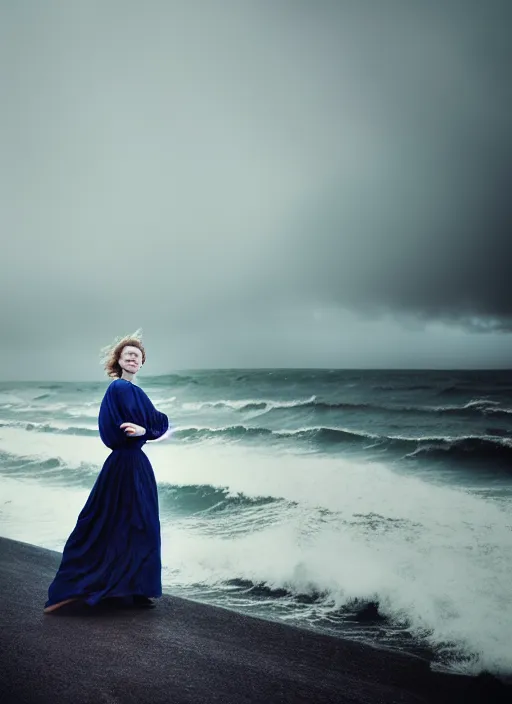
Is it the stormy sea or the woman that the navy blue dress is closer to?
the woman

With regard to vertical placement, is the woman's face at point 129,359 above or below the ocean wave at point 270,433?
above

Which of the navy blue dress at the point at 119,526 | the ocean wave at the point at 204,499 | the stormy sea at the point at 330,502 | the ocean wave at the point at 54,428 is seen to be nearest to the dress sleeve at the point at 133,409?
the navy blue dress at the point at 119,526

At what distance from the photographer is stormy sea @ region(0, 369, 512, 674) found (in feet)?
12.3

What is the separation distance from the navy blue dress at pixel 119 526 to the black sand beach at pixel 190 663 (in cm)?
17

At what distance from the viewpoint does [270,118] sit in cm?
879

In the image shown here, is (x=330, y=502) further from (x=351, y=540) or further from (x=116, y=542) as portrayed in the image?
(x=116, y=542)

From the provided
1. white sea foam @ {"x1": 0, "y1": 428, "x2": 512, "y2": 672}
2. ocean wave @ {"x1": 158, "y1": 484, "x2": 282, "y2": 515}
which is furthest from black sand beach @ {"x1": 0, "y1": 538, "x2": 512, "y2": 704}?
ocean wave @ {"x1": 158, "y1": 484, "x2": 282, "y2": 515}

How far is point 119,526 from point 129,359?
3.46ft

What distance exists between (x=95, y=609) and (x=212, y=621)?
713 millimetres

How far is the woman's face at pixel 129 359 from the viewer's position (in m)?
3.23

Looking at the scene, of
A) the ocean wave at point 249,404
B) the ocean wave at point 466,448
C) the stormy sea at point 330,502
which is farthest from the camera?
the ocean wave at point 249,404

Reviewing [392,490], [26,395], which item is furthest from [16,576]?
→ [26,395]

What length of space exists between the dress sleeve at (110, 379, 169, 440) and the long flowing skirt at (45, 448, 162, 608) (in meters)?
0.18

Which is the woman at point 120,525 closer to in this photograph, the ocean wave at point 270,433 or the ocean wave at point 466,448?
the ocean wave at point 466,448
